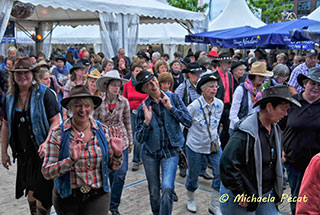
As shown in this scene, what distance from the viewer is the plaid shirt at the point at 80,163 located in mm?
3090

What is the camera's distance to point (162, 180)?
4.27 m

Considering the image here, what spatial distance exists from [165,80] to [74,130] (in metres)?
2.51

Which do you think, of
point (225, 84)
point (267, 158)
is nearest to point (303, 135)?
point (267, 158)

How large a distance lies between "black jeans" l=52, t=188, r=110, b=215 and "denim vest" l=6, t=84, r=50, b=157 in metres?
0.96

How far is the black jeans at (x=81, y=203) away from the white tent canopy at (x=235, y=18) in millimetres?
18226

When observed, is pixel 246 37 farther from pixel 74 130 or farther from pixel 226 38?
pixel 74 130

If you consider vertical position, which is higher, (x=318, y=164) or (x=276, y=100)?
(x=276, y=100)

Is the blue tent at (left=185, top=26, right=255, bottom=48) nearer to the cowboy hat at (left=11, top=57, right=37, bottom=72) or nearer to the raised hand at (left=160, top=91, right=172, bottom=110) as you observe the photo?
the raised hand at (left=160, top=91, right=172, bottom=110)

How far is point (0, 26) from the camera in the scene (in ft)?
32.7

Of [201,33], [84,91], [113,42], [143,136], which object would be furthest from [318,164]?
[201,33]

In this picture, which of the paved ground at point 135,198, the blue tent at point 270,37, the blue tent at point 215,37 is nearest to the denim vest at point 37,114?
the paved ground at point 135,198

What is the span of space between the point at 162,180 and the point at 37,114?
1625 mm

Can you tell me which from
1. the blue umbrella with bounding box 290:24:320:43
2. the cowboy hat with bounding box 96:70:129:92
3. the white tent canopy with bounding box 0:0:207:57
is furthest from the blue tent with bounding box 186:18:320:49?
the cowboy hat with bounding box 96:70:129:92

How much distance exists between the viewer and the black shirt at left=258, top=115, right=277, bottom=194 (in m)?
3.19
